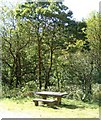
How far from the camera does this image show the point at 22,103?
7.41 metres

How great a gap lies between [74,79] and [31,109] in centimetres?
515

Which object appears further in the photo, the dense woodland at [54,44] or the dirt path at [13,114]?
the dense woodland at [54,44]

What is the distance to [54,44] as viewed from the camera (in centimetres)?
1071

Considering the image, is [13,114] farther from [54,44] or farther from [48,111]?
[54,44]

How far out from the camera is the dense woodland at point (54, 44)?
1003cm

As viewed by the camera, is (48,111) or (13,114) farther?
A: (48,111)

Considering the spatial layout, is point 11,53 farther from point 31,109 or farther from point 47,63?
point 31,109

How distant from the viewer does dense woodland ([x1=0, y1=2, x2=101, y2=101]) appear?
10.0 meters

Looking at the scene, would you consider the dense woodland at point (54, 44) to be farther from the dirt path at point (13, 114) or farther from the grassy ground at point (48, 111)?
the dirt path at point (13, 114)

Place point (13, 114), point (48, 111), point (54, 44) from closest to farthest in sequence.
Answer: point (13, 114) < point (48, 111) < point (54, 44)

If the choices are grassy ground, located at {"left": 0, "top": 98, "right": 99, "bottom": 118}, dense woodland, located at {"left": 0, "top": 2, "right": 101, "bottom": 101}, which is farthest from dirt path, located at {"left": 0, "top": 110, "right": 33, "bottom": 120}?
dense woodland, located at {"left": 0, "top": 2, "right": 101, "bottom": 101}

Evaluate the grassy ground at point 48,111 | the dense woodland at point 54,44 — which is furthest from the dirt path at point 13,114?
the dense woodland at point 54,44

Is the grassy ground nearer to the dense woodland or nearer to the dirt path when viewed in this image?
the dirt path

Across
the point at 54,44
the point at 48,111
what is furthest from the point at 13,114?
the point at 54,44
